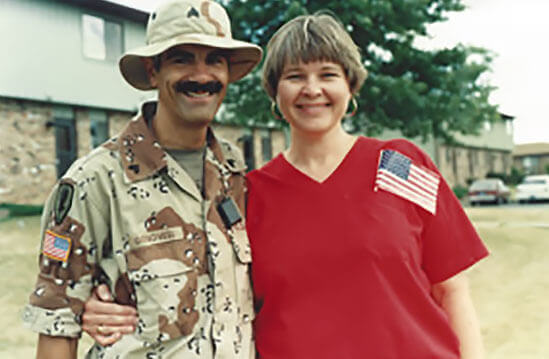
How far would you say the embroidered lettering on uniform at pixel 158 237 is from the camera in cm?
210

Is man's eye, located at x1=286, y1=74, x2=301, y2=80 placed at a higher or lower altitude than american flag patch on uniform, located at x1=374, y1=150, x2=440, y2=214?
higher

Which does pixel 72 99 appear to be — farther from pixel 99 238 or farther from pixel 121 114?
pixel 99 238

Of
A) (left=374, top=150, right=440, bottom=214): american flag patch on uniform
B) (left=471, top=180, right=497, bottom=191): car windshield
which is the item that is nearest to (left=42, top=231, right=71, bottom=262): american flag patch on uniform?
(left=374, top=150, right=440, bottom=214): american flag patch on uniform

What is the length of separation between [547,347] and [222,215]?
585 cm

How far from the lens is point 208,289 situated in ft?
7.20

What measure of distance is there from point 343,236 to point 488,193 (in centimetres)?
2789

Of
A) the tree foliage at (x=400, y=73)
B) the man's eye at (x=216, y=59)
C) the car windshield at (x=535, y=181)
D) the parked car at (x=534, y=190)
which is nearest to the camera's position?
the man's eye at (x=216, y=59)

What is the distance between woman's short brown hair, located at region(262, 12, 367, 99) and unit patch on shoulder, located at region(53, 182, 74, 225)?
104cm

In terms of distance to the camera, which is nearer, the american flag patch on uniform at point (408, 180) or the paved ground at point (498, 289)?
the american flag patch on uniform at point (408, 180)

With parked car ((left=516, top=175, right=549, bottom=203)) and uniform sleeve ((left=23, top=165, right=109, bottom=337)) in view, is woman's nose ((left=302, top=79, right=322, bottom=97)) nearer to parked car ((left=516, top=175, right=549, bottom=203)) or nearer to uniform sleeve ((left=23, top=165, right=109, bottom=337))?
uniform sleeve ((left=23, top=165, right=109, bottom=337))

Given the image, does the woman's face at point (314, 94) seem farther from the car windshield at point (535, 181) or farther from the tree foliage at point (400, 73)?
the car windshield at point (535, 181)

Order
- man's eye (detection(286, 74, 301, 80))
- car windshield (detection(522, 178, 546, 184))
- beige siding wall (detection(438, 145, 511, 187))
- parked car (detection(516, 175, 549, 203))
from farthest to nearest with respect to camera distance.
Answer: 1. beige siding wall (detection(438, 145, 511, 187))
2. car windshield (detection(522, 178, 546, 184))
3. parked car (detection(516, 175, 549, 203))
4. man's eye (detection(286, 74, 301, 80))

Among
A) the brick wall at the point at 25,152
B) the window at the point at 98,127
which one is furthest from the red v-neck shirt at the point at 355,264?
the window at the point at 98,127

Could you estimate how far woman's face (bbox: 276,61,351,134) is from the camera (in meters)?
2.39
